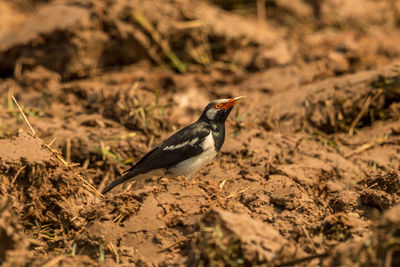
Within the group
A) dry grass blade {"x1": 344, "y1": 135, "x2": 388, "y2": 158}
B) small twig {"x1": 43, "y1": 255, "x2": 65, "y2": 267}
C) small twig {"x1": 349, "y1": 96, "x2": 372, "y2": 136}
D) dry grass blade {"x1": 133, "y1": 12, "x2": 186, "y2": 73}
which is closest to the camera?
small twig {"x1": 43, "y1": 255, "x2": 65, "y2": 267}

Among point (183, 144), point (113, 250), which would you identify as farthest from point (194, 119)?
point (113, 250)

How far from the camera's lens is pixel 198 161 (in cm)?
552

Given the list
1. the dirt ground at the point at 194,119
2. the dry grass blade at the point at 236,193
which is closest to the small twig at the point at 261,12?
the dirt ground at the point at 194,119

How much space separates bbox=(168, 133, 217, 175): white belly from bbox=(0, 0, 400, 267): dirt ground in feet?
0.94

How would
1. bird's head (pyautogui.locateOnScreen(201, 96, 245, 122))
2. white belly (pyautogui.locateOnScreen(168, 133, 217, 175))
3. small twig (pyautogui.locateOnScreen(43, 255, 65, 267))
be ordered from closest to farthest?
small twig (pyautogui.locateOnScreen(43, 255, 65, 267)) < white belly (pyautogui.locateOnScreen(168, 133, 217, 175)) < bird's head (pyautogui.locateOnScreen(201, 96, 245, 122))

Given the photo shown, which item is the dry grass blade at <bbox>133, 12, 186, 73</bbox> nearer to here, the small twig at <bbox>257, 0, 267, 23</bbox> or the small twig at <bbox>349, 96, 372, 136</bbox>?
the small twig at <bbox>257, 0, 267, 23</bbox>

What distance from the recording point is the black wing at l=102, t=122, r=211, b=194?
18.2 ft

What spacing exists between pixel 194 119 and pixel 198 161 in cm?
212

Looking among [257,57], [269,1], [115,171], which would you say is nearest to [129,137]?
[115,171]

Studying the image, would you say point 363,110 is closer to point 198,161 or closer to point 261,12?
point 198,161

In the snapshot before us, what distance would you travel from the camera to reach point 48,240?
4.24 meters

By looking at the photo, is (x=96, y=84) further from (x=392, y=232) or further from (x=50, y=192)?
(x=392, y=232)

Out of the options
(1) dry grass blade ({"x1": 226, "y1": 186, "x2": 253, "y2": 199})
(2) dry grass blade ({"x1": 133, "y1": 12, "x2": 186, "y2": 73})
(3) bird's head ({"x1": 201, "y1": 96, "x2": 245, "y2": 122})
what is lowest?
(1) dry grass blade ({"x1": 226, "y1": 186, "x2": 253, "y2": 199})

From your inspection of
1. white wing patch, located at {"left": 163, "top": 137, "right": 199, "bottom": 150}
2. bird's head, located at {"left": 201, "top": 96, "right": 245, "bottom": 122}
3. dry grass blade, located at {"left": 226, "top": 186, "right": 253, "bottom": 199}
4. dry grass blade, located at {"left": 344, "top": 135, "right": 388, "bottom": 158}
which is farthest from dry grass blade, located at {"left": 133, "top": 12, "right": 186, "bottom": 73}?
dry grass blade, located at {"left": 226, "top": 186, "right": 253, "bottom": 199}
